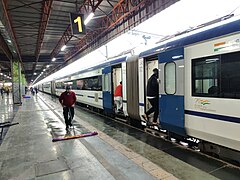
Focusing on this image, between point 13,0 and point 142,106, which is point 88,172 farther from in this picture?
point 13,0

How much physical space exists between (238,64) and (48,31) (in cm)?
1366

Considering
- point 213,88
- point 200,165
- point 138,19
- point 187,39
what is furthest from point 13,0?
point 200,165

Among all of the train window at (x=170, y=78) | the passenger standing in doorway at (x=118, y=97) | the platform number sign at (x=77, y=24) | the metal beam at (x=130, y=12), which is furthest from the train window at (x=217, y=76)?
the platform number sign at (x=77, y=24)

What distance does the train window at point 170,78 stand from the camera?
4930 millimetres

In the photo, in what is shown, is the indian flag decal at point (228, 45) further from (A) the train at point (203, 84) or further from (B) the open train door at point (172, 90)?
(B) the open train door at point (172, 90)

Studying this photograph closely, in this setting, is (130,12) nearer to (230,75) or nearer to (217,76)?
(217,76)

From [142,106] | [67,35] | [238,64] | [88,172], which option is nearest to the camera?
[238,64]

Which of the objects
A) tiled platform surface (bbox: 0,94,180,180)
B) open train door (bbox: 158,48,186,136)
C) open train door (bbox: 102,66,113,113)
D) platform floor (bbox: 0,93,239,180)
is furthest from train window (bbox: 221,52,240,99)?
open train door (bbox: 102,66,113,113)

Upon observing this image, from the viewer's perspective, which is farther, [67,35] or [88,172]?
[67,35]

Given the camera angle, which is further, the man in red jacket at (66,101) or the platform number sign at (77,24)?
the platform number sign at (77,24)

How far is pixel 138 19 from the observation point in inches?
380

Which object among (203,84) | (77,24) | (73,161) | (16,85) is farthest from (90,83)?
(16,85)

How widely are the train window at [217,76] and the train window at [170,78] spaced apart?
627 millimetres

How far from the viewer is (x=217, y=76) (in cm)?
384
